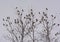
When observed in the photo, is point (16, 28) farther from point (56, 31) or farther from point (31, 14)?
point (56, 31)

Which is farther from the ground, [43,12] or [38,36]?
[43,12]

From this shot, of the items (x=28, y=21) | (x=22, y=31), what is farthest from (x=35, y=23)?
(x=22, y=31)

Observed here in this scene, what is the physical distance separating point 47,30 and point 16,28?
86 centimetres

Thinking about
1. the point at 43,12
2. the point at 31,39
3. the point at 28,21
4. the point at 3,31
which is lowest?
the point at 31,39

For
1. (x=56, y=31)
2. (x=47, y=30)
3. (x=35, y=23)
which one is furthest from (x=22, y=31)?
(x=56, y=31)

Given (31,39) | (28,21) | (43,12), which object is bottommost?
(31,39)

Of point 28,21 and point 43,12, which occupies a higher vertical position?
point 43,12

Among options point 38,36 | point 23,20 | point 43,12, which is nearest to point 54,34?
point 38,36

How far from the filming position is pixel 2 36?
361cm

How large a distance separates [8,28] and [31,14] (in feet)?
2.45

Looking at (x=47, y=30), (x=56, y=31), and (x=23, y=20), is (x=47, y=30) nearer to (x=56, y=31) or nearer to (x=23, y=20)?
(x=56, y=31)

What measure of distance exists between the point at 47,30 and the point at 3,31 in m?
1.20

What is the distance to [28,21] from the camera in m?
3.63

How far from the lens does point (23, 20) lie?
366cm
